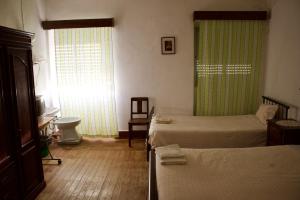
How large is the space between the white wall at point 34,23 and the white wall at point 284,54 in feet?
13.3

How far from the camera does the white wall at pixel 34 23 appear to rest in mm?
3254

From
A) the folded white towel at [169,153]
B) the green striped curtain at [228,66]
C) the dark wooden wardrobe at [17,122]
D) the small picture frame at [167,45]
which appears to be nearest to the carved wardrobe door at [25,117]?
the dark wooden wardrobe at [17,122]

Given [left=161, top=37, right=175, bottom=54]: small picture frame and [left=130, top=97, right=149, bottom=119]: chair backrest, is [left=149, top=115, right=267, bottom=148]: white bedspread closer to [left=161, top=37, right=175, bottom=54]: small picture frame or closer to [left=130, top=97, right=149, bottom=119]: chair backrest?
[left=130, top=97, right=149, bottom=119]: chair backrest

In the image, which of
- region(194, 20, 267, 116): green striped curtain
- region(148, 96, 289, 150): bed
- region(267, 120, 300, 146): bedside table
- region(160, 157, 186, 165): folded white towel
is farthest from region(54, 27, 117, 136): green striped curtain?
region(267, 120, 300, 146): bedside table

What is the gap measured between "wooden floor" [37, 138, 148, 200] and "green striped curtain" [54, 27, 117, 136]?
1.57ft

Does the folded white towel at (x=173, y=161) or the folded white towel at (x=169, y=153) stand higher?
the folded white towel at (x=169, y=153)

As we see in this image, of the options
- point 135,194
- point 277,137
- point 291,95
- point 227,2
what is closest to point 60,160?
point 135,194

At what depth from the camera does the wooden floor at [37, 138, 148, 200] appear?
2.77 m

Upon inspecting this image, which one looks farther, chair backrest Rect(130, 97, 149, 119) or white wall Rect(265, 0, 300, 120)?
chair backrest Rect(130, 97, 149, 119)

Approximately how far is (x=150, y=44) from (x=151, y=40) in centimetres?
Result: 8

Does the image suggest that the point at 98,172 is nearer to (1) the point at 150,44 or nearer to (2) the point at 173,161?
(2) the point at 173,161

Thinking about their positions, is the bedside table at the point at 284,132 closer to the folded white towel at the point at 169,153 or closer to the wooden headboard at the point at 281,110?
the wooden headboard at the point at 281,110

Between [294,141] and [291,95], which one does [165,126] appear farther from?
[291,95]

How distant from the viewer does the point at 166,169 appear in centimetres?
213
